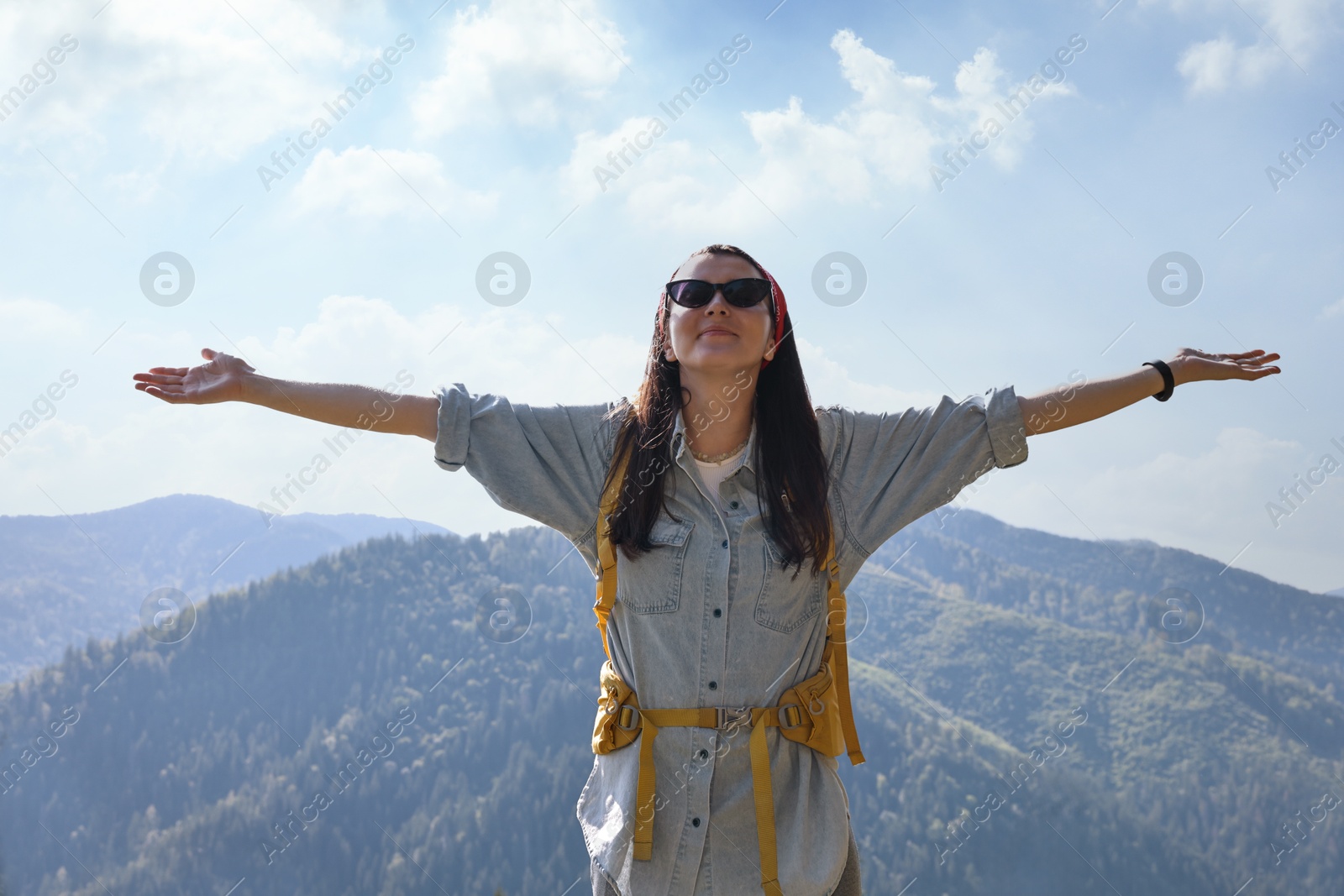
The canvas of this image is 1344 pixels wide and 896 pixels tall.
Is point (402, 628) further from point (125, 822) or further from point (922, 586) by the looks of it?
point (922, 586)

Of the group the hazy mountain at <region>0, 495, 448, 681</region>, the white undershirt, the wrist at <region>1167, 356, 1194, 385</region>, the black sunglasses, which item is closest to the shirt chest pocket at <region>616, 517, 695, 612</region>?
the white undershirt

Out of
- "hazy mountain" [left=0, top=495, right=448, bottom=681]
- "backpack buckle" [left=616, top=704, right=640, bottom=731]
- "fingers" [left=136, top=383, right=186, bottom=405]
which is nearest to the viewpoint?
"fingers" [left=136, top=383, right=186, bottom=405]

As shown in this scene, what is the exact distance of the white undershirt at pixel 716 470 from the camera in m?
2.46

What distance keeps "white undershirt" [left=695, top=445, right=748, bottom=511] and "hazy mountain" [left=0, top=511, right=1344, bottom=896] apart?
52636mm

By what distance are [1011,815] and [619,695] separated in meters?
79.4

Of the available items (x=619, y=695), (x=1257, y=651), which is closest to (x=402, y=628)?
(x=619, y=695)

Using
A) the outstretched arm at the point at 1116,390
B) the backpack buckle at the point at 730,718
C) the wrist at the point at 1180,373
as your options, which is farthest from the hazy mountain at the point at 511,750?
the wrist at the point at 1180,373

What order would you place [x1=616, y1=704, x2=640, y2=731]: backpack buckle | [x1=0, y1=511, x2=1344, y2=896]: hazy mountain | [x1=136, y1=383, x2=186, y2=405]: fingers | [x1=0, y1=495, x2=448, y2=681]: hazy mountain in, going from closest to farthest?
[x1=136, y1=383, x2=186, y2=405]: fingers, [x1=616, y1=704, x2=640, y2=731]: backpack buckle, [x1=0, y1=511, x2=1344, y2=896]: hazy mountain, [x1=0, y1=495, x2=448, y2=681]: hazy mountain

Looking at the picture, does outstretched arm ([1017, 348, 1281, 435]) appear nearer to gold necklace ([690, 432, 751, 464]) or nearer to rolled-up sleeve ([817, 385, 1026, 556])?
rolled-up sleeve ([817, 385, 1026, 556])

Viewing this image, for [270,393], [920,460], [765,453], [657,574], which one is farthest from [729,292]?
[270,393]

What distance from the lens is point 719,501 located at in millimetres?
2430

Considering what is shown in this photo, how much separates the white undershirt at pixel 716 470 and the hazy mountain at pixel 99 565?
258 feet

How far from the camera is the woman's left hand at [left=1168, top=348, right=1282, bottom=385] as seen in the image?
246 centimetres

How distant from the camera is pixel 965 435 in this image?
2.45m
